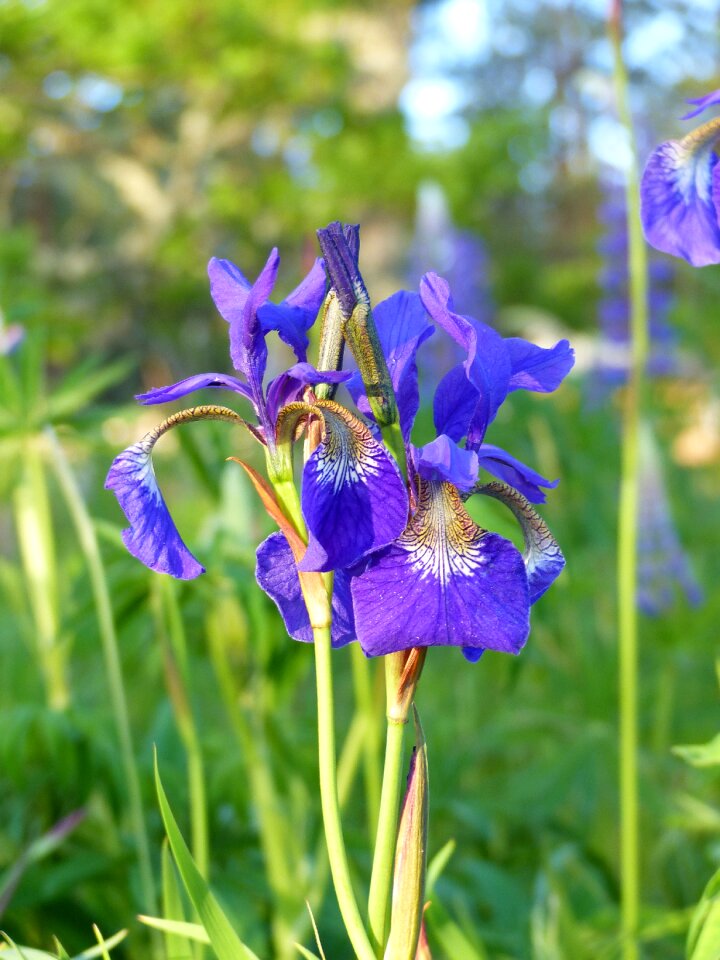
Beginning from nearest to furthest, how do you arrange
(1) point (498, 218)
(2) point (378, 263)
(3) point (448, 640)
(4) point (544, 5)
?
(3) point (448, 640), (2) point (378, 263), (1) point (498, 218), (4) point (544, 5)

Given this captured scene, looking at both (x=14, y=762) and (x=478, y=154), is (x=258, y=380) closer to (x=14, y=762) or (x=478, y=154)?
(x=14, y=762)

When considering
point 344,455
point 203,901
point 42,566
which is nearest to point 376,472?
point 344,455

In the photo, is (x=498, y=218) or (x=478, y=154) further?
(x=498, y=218)

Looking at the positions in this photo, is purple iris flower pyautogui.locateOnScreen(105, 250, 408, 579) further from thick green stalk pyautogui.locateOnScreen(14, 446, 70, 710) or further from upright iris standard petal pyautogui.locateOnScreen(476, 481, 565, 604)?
thick green stalk pyautogui.locateOnScreen(14, 446, 70, 710)

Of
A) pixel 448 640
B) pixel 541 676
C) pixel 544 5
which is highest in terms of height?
pixel 544 5

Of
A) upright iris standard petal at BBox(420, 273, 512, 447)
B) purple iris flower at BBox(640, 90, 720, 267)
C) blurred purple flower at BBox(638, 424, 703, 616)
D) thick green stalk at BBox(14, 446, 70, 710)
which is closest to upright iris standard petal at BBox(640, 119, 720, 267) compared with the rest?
purple iris flower at BBox(640, 90, 720, 267)

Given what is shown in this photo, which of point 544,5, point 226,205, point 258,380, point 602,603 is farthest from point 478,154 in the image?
point 544,5

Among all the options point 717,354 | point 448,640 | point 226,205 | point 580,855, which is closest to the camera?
point 448,640

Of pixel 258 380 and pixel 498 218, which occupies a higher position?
pixel 498 218
